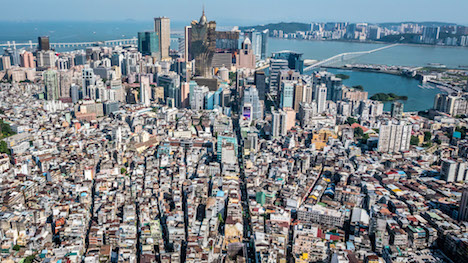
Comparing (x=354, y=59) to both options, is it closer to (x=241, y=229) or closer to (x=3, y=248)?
(x=241, y=229)

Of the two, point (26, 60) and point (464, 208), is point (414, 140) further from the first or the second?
point (26, 60)

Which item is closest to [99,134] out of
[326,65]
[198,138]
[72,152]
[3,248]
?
[72,152]

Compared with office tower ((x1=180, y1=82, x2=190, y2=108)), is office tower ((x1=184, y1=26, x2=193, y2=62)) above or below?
above

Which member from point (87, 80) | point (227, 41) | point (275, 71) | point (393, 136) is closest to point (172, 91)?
point (87, 80)

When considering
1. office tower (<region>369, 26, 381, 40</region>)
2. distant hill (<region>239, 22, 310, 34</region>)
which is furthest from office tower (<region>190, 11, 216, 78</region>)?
office tower (<region>369, 26, 381, 40</region>)

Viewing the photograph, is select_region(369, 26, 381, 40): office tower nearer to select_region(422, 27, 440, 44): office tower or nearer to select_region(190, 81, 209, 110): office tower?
select_region(422, 27, 440, 44): office tower

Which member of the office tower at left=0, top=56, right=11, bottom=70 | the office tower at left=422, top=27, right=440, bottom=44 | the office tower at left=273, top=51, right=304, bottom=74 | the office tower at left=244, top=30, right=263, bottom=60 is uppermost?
the office tower at left=422, top=27, right=440, bottom=44

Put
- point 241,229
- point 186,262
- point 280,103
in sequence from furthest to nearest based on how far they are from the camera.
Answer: point 280,103, point 241,229, point 186,262

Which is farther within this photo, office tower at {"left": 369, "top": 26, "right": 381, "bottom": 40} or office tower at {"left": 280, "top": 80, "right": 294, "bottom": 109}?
office tower at {"left": 369, "top": 26, "right": 381, "bottom": 40}
